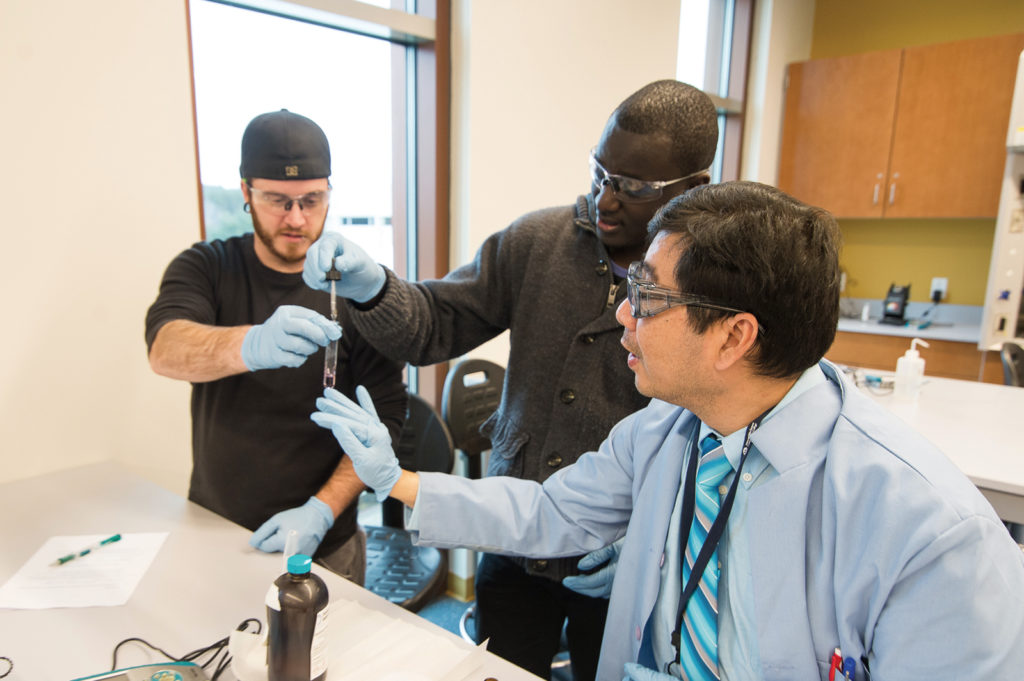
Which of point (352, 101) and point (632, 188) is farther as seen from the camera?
point (352, 101)

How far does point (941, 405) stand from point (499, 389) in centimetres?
178

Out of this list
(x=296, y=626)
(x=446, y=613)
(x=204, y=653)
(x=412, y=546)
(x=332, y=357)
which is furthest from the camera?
(x=446, y=613)

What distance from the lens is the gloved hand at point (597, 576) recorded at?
128cm

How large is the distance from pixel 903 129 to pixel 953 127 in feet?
0.93

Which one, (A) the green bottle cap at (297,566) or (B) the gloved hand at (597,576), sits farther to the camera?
(B) the gloved hand at (597,576)

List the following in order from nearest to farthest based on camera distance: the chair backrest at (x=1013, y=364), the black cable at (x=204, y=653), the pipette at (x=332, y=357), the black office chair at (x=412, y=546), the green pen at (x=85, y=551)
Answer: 1. the black cable at (x=204, y=653)
2. the green pen at (x=85, y=551)
3. the pipette at (x=332, y=357)
4. the black office chair at (x=412, y=546)
5. the chair backrest at (x=1013, y=364)

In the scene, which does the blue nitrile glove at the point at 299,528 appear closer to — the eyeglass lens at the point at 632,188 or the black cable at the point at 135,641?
the black cable at the point at 135,641

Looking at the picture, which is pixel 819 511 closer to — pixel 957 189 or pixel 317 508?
pixel 317 508

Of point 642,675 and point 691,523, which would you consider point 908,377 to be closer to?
point 691,523

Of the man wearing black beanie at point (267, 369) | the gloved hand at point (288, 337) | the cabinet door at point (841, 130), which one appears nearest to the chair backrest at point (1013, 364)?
the cabinet door at point (841, 130)

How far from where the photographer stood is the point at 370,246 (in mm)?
2531

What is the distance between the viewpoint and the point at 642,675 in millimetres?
965

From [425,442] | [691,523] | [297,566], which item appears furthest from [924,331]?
[297,566]

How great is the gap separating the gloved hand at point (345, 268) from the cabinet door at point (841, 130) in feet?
13.8
